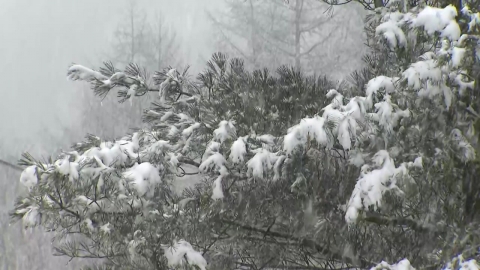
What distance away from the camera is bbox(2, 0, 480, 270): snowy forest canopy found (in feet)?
8.00

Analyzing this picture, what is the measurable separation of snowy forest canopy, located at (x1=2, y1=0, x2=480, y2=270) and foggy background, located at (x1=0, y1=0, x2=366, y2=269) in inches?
24.6

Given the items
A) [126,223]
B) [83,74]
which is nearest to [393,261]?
[126,223]

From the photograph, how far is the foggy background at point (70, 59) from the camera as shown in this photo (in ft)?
46.1

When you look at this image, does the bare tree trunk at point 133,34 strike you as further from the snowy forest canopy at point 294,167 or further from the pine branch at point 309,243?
the pine branch at point 309,243

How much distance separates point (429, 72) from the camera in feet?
7.70

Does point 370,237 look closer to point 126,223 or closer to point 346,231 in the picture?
point 346,231

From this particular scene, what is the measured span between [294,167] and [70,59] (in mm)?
47948

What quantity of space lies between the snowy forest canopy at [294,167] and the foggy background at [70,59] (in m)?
0.62

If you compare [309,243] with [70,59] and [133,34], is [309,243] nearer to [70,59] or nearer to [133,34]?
[133,34]

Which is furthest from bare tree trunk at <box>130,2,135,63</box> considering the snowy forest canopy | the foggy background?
the snowy forest canopy

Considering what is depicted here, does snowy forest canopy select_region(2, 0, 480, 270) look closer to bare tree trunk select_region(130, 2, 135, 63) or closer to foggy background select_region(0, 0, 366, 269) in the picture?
foggy background select_region(0, 0, 366, 269)

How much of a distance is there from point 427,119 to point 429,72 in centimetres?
42

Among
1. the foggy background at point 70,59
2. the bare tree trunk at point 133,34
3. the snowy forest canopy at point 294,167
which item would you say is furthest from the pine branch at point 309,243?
the bare tree trunk at point 133,34

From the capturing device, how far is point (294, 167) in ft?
8.79
